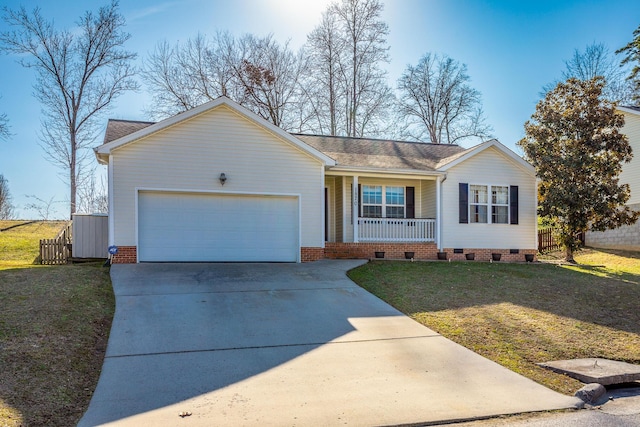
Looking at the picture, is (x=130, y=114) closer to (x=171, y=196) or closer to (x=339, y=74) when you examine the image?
(x=339, y=74)

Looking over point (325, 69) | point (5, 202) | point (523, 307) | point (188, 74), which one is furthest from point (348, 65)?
point (5, 202)

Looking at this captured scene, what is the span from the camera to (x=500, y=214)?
16859 mm

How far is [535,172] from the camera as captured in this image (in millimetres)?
16938

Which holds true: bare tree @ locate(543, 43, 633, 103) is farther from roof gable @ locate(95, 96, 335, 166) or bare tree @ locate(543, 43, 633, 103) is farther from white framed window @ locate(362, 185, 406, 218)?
roof gable @ locate(95, 96, 335, 166)

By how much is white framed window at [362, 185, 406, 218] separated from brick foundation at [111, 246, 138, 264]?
7.70 m

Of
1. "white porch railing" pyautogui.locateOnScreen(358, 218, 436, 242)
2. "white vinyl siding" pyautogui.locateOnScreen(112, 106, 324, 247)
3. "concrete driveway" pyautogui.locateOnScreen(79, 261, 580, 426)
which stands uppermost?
"white vinyl siding" pyautogui.locateOnScreen(112, 106, 324, 247)

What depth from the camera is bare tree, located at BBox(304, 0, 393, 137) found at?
2831cm

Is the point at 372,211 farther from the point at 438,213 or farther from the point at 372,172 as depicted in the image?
the point at 438,213

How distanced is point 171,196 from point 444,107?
79.2 ft

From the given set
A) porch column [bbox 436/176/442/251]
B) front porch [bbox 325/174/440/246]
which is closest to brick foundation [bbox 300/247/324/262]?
front porch [bbox 325/174/440/246]

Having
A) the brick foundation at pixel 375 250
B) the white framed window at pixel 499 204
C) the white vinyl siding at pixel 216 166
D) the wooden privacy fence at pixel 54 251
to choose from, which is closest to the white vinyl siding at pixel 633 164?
the white framed window at pixel 499 204

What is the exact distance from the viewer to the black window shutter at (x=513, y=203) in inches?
664

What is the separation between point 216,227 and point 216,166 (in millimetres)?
1764

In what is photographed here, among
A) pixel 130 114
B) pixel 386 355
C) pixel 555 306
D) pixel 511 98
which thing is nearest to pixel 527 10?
pixel 511 98
